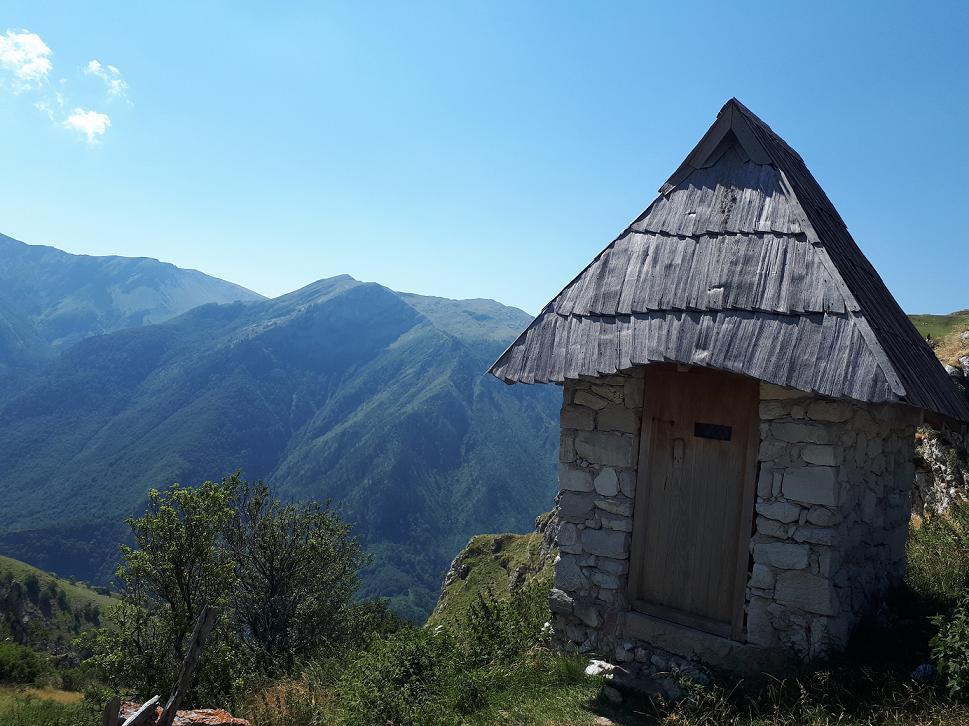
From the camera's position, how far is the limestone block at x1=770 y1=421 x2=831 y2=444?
17.3ft

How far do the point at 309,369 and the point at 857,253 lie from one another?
197 metres

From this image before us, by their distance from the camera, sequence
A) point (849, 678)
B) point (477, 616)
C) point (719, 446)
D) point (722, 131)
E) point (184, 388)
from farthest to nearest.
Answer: point (184, 388)
point (477, 616)
point (722, 131)
point (719, 446)
point (849, 678)

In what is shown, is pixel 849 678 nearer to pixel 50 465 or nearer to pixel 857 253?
pixel 857 253

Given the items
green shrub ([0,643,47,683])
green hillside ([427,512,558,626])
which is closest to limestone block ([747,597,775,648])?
green hillside ([427,512,558,626])

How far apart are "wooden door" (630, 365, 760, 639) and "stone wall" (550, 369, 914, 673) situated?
166mm

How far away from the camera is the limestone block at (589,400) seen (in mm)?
6443

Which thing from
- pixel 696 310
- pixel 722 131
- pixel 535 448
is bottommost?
pixel 535 448

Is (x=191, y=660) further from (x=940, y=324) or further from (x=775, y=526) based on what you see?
(x=940, y=324)

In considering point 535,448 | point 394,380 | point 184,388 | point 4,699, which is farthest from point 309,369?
point 4,699

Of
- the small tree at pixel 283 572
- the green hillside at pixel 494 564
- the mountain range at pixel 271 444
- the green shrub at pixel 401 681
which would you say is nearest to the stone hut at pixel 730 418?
the green shrub at pixel 401 681

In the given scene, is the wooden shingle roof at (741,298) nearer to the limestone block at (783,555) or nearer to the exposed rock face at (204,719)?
the limestone block at (783,555)

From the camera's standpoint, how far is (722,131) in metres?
6.69

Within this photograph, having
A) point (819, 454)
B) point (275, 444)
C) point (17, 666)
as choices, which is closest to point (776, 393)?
point (819, 454)

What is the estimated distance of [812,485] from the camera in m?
5.29
